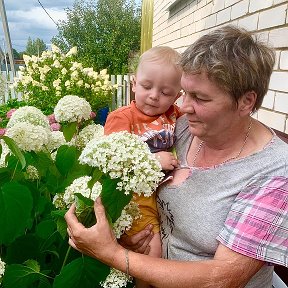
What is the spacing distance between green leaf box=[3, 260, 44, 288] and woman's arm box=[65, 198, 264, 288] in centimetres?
17

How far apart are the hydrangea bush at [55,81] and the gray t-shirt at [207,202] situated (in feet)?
14.9

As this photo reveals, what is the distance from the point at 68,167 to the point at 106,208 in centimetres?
33

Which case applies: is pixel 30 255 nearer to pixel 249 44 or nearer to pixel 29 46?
pixel 249 44

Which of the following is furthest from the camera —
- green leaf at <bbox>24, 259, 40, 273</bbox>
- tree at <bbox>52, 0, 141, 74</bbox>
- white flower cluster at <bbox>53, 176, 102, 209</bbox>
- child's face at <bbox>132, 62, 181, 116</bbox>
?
tree at <bbox>52, 0, 141, 74</bbox>

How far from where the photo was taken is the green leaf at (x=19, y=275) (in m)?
1.34

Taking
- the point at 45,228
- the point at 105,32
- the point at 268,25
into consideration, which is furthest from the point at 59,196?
the point at 105,32

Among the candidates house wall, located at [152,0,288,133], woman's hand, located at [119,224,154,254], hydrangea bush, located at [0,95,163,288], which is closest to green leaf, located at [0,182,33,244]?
hydrangea bush, located at [0,95,163,288]

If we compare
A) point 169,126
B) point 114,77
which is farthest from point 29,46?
point 169,126

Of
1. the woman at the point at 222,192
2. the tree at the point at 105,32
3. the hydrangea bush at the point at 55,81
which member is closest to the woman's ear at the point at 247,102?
the woman at the point at 222,192

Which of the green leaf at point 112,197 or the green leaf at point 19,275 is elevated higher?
the green leaf at point 112,197

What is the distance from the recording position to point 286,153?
1.40 meters

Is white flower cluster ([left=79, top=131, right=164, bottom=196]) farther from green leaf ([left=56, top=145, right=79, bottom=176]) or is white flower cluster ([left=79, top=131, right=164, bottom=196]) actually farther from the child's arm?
the child's arm

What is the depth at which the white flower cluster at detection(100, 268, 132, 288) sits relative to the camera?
137cm

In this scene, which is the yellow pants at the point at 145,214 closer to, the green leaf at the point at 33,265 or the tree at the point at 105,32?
the green leaf at the point at 33,265
